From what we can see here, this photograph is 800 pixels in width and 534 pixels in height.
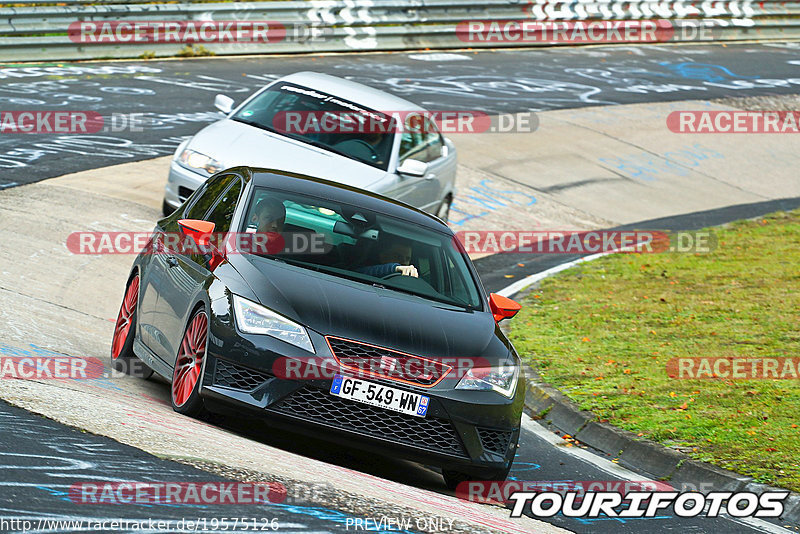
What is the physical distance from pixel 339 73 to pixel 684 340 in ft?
46.1

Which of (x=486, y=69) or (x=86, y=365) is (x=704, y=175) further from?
(x=86, y=365)

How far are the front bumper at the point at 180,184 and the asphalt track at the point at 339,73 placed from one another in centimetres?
240

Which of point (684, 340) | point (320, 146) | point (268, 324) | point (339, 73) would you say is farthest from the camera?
point (339, 73)

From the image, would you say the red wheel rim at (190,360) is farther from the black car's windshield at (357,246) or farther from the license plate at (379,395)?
the license plate at (379,395)

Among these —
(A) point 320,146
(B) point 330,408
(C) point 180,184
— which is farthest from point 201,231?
(A) point 320,146

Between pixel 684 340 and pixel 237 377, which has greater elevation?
pixel 237 377

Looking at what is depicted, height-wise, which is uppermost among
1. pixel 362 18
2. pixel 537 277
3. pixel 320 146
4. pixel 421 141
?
pixel 362 18

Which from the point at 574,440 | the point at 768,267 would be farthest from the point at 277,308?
the point at 768,267

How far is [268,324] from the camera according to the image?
6488mm

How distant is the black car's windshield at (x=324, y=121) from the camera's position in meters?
12.8

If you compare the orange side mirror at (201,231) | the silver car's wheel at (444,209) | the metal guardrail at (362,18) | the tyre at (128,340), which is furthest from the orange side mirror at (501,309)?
the metal guardrail at (362,18)

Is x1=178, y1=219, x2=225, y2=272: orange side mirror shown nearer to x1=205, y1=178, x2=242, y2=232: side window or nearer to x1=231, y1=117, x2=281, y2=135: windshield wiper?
x1=205, y1=178, x2=242, y2=232: side window

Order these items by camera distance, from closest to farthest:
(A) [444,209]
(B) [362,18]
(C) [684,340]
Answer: (C) [684,340] → (A) [444,209] → (B) [362,18]

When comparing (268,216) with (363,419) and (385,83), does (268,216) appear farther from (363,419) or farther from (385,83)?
(385,83)
